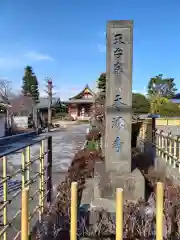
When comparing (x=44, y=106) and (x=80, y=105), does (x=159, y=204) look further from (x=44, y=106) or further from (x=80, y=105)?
(x=44, y=106)

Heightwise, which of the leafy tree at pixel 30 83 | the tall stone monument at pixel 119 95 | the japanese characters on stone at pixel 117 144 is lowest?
the japanese characters on stone at pixel 117 144

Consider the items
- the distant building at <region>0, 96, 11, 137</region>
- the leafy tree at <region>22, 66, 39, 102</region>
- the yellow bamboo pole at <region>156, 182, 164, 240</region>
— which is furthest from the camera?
the leafy tree at <region>22, 66, 39, 102</region>

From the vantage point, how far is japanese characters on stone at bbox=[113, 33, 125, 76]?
15.0 ft

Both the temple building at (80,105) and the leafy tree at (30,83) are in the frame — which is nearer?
the temple building at (80,105)

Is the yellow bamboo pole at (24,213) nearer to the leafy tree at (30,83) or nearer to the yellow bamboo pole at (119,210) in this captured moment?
the yellow bamboo pole at (119,210)

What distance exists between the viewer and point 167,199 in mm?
3672

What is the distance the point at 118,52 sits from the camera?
457cm

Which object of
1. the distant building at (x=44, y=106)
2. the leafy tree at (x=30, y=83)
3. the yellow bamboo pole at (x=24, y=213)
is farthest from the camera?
the leafy tree at (x=30, y=83)

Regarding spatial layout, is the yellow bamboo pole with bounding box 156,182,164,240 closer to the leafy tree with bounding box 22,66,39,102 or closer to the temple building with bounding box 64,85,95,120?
the temple building with bounding box 64,85,95,120

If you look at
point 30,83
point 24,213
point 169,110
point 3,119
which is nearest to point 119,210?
point 24,213

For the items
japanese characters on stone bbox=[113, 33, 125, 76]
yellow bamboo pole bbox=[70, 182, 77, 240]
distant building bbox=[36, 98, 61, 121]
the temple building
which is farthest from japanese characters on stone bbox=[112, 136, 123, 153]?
distant building bbox=[36, 98, 61, 121]

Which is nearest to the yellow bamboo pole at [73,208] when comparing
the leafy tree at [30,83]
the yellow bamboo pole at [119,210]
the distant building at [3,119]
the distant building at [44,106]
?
the yellow bamboo pole at [119,210]

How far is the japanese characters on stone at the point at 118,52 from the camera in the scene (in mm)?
4570

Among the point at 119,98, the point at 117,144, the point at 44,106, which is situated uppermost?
the point at 44,106
